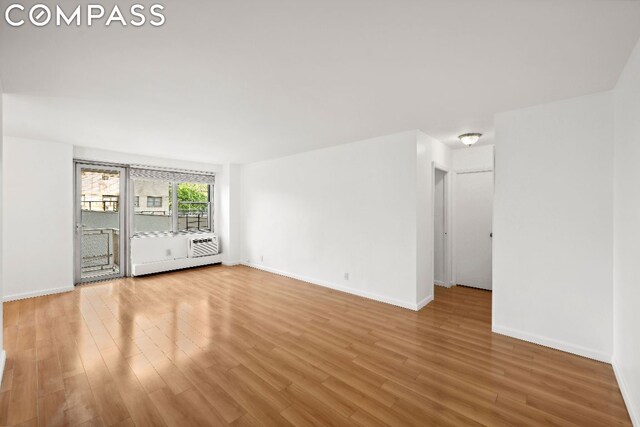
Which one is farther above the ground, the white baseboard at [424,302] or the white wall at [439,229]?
the white wall at [439,229]

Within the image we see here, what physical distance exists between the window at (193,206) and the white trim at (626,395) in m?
7.27

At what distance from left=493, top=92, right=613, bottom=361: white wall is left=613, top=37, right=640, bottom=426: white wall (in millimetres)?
126

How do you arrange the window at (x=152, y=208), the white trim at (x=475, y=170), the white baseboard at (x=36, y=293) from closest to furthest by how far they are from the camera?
the white baseboard at (x=36, y=293), the white trim at (x=475, y=170), the window at (x=152, y=208)

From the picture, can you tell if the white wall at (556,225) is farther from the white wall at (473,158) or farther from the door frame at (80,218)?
the door frame at (80,218)

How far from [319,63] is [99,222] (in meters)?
5.65

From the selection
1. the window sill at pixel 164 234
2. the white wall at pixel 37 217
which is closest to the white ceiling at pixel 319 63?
the white wall at pixel 37 217

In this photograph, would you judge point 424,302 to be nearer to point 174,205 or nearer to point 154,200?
point 174,205

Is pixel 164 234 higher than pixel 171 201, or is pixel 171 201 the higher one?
pixel 171 201

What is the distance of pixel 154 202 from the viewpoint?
610 centimetres

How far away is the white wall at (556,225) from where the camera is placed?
Answer: 2.57 metres

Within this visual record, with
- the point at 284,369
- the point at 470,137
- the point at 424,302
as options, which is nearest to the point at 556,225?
the point at 470,137

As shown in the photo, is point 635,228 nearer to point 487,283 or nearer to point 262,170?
point 487,283

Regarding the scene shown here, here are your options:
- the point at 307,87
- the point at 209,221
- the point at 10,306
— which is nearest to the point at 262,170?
the point at 209,221

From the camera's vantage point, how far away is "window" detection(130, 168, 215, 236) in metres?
5.86
